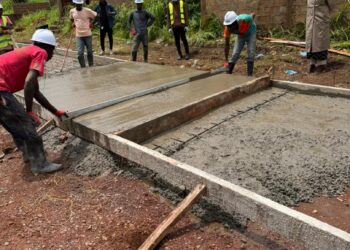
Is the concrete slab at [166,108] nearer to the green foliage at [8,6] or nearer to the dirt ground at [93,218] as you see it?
the dirt ground at [93,218]

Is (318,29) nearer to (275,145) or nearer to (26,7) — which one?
(275,145)

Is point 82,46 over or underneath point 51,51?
underneath

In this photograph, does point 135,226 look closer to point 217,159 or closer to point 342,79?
point 217,159

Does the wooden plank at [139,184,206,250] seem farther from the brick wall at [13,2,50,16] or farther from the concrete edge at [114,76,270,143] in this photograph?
the brick wall at [13,2,50,16]

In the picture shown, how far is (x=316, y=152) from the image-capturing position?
374 cm

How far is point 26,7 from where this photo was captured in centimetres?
1991

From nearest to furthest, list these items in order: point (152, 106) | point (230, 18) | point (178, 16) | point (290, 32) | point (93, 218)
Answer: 1. point (93, 218)
2. point (152, 106)
3. point (230, 18)
4. point (178, 16)
5. point (290, 32)

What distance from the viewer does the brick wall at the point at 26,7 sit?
1984 centimetres

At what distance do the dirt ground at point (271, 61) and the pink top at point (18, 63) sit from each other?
182 inches

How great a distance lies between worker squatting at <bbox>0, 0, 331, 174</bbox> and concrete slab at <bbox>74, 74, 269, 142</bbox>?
59 cm

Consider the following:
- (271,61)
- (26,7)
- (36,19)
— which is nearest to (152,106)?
(271,61)

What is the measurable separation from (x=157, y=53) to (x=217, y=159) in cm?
698

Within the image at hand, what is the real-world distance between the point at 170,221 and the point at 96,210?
81cm

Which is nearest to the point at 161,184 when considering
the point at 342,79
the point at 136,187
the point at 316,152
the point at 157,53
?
the point at 136,187
